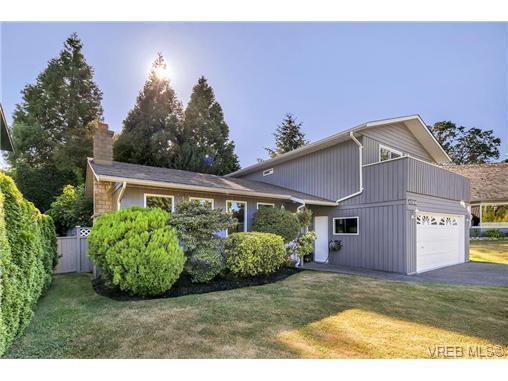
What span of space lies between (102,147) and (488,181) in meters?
25.3

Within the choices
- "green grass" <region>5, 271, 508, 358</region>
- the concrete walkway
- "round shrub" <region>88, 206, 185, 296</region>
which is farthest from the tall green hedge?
the concrete walkway

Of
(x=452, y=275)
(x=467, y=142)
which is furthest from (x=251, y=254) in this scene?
(x=467, y=142)

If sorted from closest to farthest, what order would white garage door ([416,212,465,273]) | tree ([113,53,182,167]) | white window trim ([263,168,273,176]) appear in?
white garage door ([416,212,465,273]) → white window trim ([263,168,273,176]) → tree ([113,53,182,167])

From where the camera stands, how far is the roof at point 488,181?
19239 millimetres

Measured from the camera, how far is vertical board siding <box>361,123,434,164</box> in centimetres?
1045

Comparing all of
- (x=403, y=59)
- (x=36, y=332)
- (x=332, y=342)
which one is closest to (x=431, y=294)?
(x=332, y=342)

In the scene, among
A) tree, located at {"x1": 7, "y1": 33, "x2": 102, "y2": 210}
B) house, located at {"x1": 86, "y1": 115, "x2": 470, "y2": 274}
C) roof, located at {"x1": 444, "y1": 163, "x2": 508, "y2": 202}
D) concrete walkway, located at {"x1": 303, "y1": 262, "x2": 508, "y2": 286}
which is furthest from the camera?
roof, located at {"x1": 444, "y1": 163, "x2": 508, "y2": 202}

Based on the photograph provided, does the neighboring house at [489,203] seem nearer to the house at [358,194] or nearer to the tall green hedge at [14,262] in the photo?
the house at [358,194]

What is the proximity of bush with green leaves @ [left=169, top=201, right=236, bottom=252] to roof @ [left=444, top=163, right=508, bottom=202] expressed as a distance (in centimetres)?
1904

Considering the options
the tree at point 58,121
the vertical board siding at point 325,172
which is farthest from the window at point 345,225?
the tree at point 58,121

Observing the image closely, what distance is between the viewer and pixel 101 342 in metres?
3.61

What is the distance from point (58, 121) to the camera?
66.7 feet

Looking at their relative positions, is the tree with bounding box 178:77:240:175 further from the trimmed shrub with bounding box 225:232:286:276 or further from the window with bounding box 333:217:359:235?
the trimmed shrub with bounding box 225:232:286:276

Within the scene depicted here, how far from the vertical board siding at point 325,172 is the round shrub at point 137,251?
23.6 feet
